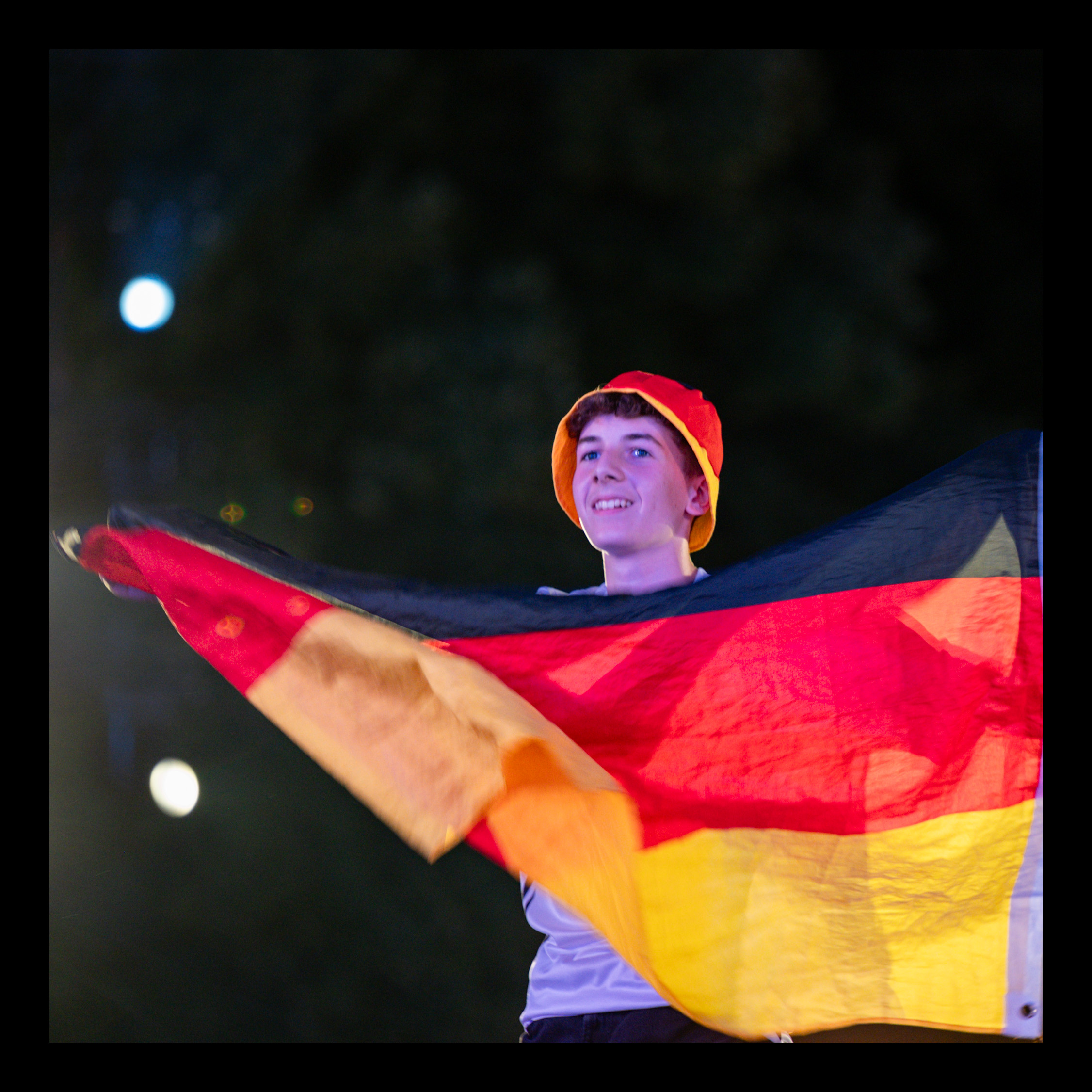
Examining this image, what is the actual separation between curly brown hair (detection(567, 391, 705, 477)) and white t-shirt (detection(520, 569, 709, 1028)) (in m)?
0.67

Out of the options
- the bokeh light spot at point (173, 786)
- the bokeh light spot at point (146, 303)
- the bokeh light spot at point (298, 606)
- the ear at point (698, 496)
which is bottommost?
the bokeh light spot at point (173, 786)

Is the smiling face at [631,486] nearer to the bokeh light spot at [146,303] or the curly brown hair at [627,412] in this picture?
the curly brown hair at [627,412]

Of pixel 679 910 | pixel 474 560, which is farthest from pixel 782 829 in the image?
pixel 474 560

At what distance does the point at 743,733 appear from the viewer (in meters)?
1.26

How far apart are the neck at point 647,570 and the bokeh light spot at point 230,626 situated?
515 mm

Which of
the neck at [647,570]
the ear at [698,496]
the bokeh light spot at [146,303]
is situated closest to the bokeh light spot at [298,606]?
the neck at [647,570]

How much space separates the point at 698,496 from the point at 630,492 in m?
0.15

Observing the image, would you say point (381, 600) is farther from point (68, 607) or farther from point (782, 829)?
point (68, 607)

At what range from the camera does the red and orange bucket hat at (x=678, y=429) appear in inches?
58.8

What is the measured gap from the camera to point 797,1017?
1.16m

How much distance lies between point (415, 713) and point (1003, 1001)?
78 cm

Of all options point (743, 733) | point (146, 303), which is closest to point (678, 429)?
point (743, 733)

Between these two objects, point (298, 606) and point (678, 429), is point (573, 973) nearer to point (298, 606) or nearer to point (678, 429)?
point (298, 606)

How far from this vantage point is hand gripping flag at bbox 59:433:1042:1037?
1175 mm
